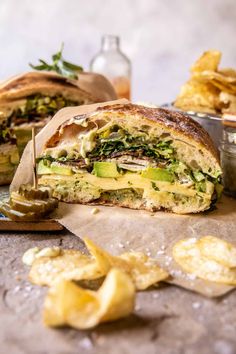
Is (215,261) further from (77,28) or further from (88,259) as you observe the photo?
Result: (77,28)

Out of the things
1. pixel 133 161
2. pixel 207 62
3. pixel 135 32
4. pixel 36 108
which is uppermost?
pixel 207 62

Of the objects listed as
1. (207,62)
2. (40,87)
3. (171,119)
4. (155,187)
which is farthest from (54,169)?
(207,62)

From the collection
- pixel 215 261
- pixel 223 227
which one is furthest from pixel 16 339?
pixel 223 227

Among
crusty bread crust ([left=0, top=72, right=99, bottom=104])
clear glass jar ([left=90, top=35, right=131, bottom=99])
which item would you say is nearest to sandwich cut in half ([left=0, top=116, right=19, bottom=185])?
crusty bread crust ([left=0, top=72, right=99, bottom=104])

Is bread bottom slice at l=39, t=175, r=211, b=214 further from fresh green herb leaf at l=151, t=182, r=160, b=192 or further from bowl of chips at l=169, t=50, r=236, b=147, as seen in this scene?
bowl of chips at l=169, t=50, r=236, b=147

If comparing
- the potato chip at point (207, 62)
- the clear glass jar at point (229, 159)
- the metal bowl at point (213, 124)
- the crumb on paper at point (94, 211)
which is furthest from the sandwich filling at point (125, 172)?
the potato chip at point (207, 62)

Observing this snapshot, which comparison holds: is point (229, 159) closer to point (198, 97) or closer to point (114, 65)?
point (198, 97)

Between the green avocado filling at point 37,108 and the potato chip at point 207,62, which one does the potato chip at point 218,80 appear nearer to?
the potato chip at point 207,62
